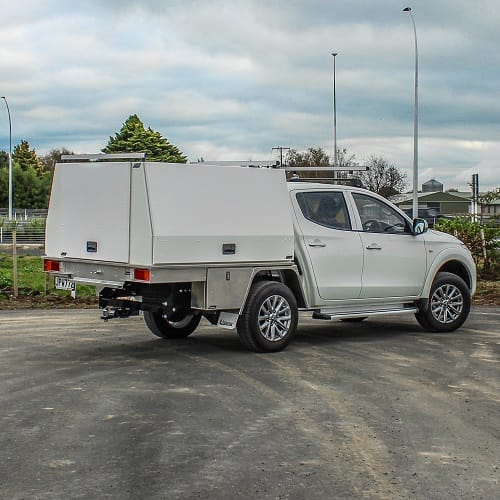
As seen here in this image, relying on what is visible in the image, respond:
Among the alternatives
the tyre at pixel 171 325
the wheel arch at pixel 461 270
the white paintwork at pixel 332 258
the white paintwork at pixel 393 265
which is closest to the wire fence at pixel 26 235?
the tyre at pixel 171 325

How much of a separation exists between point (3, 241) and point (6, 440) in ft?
151

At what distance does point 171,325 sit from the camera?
38.0 feet

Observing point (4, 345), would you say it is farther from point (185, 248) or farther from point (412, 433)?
point (412, 433)

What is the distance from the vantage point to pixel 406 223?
12.0 meters

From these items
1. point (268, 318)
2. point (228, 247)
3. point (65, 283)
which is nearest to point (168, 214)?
point (228, 247)

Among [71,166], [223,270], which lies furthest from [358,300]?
[71,166]

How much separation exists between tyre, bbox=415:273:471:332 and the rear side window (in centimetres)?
178

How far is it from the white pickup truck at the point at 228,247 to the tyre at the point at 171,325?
0.02 metres

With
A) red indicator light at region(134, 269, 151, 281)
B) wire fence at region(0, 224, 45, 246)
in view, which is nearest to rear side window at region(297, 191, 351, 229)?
red indicator light at region(134, 269, 151, 281)

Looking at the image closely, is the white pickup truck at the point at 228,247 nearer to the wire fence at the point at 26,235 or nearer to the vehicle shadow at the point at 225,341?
the vehicle shadow at the point at 225,341

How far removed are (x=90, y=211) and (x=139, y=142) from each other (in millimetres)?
68965

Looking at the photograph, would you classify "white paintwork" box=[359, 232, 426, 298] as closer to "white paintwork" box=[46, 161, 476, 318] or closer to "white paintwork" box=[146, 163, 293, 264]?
"white paintwork" box=[46, 161, 476, 318]

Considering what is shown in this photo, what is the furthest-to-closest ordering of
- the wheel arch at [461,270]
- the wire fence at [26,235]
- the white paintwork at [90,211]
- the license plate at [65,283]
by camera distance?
the wire fence at [26,235] < the wheel arch at [461,270] < the license plate at [65,283] < the white paintwork at [90,211]

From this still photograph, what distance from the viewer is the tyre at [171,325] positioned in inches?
451
